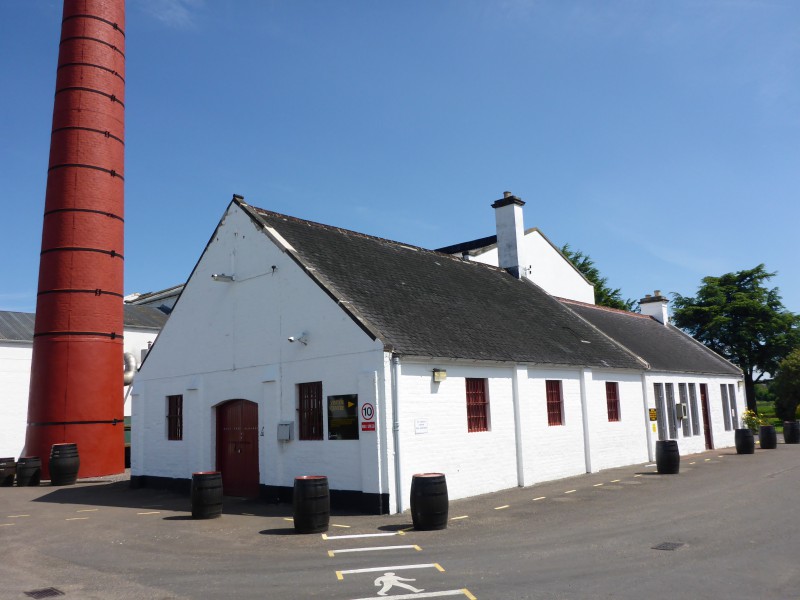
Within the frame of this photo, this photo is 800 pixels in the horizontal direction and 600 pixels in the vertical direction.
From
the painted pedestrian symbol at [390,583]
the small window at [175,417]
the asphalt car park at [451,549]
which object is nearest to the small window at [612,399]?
the asphalt car park at [451,549]

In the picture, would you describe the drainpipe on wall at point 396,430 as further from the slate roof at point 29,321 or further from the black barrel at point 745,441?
the slate roof at point 29,321

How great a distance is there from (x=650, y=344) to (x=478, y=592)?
2152cm

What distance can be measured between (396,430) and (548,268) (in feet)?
80.6

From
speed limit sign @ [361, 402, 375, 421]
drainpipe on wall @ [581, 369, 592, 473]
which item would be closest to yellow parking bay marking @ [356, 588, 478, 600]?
speed limit sign @ [361, 402, 375, 421]

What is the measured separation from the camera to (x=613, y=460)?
20.0 metres

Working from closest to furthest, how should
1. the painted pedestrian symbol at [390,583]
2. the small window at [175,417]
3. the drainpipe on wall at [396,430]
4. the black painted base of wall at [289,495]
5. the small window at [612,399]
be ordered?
the painted pedestrian symbol at [390,583] → the black painted base of wall at [289,495] → the drainpipe on wall at [396,430] → the small window at [175,417] → the small window at [612,399]

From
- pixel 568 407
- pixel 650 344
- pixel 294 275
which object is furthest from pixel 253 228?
pixel 650 344

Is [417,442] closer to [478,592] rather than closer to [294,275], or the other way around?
[294,275]

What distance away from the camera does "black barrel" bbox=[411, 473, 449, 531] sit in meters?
11.2

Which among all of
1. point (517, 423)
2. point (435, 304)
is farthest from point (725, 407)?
point (435, 304)

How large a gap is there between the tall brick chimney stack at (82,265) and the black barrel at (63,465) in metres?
1.48

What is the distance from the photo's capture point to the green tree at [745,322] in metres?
50.5

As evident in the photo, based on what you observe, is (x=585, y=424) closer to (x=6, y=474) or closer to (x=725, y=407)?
(x=725, y=407)

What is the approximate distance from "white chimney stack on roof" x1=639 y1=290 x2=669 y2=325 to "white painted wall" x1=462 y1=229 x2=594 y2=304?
14.1 feet
